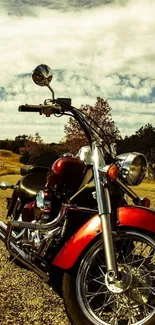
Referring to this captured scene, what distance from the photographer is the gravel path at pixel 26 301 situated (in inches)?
167

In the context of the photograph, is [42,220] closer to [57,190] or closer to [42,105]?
[57,190]

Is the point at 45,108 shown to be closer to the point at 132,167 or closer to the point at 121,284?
the point at 132,167

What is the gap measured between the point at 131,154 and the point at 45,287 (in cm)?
190

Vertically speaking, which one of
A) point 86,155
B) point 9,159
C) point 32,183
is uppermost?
point 86,155

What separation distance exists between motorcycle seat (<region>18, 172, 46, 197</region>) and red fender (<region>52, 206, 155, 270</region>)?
1332 millimetres

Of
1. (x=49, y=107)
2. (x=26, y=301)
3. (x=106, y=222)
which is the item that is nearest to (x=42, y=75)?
(x=49, y=107)

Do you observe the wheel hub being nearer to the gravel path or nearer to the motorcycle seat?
the gravel path

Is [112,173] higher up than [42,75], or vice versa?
[42,75]

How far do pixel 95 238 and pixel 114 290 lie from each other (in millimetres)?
376

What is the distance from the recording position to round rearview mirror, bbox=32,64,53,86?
12.3 ft

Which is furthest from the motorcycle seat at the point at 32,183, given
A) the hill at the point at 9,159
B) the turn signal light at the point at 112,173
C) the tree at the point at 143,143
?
the hill at the point at 9,159

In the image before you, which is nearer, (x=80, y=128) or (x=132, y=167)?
(x=132, y=167)

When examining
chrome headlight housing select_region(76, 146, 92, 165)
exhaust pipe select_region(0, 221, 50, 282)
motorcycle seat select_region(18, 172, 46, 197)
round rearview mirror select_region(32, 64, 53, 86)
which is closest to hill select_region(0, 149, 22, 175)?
motorcycle seat select_region(18, 172, 46, 197)

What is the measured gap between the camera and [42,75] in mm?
3730
